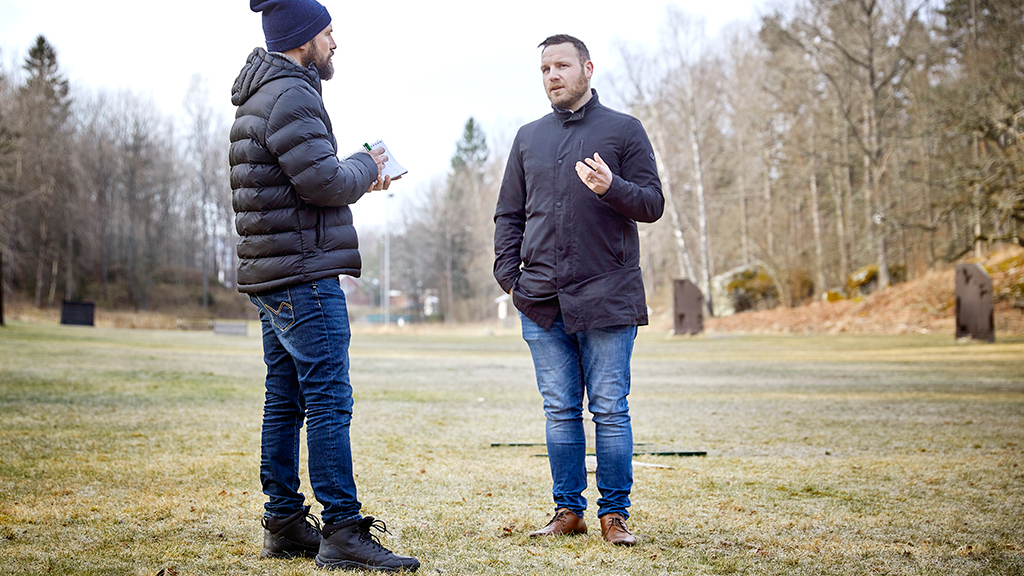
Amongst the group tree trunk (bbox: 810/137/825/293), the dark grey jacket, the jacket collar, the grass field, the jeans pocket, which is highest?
tree trunk (bbox: 810/137/825/293)

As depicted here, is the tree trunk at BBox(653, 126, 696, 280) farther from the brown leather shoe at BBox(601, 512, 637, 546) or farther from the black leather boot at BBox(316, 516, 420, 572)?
the black leather boot at BBox(316, 516, 420, 572)

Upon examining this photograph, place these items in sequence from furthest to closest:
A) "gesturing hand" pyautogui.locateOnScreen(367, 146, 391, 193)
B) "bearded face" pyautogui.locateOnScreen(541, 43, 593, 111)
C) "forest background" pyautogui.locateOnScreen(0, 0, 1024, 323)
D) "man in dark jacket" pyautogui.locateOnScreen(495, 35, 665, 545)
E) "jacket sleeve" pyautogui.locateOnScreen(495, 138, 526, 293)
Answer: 1. "forest background" pyautogui.locateOnScreen(0, 0, 1024, 323)
2. "jacket sleeve" pyautogui.locateOnScreen(495, 138, 526, 293)
3. "bearded face" pyautogui.locateOnScreen(541, 43, 593, 111)
4. "man in dark jacket" pyautogui.locateOnScreen(495, 35, 665, 545)
5. "gesturing hand" pyautogui.locateOnScreen(367, 146, 391, 193)

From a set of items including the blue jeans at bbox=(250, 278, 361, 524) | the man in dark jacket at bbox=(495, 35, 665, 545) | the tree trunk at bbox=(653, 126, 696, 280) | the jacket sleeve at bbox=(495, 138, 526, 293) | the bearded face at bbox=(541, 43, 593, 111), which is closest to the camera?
the blue jeans at bbox=(250, 278, 361, 524)

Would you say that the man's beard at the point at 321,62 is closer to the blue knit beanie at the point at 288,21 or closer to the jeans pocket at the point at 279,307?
the blue knit beanie at the point at 288,21

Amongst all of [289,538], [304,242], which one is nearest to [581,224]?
[304,242]

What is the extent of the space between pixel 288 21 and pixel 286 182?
0.59m

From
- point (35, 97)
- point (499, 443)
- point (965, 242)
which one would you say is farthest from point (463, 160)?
point (499, 443)

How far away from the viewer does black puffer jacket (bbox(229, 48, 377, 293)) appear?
109 inches

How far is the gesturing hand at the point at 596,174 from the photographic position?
3176 millimetres

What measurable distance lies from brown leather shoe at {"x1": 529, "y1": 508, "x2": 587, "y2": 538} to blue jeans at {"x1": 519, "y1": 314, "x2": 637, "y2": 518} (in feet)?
0.12

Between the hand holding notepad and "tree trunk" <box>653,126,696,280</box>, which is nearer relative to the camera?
the hand holding notepad

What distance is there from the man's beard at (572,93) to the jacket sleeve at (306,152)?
106cm

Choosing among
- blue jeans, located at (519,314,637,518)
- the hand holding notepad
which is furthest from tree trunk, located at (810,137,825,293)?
the hand holding notepad

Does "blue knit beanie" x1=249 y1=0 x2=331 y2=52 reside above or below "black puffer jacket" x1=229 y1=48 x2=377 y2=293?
above
